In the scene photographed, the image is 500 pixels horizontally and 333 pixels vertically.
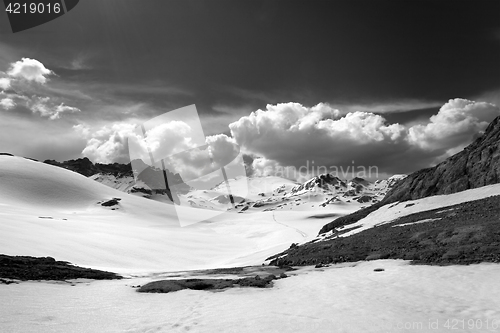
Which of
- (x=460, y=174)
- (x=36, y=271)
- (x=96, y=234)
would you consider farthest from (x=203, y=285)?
(x=460, y=174)

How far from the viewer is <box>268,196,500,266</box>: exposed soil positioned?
18641 mm

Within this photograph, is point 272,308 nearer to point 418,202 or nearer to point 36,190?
point 418,202

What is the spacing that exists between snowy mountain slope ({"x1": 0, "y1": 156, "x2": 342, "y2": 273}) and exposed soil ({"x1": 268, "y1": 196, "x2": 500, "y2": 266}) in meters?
18.9

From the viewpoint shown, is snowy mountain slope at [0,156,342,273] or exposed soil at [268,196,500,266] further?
snowy mountain slope at [0,156,342,273]

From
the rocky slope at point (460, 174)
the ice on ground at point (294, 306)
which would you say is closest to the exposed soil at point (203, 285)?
the ice on ground at point (294, 306)

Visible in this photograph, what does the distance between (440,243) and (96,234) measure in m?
60.3

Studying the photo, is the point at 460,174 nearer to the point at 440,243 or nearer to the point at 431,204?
the point at 431,204

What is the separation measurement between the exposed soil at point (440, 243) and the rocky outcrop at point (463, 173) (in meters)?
14.0

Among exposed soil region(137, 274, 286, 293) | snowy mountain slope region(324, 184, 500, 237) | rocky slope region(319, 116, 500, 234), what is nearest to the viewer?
exposed soil region(137, 274, 286, 293)

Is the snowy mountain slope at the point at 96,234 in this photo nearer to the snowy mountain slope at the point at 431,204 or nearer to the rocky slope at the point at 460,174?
the snowy mountain slope at the point at 431,204

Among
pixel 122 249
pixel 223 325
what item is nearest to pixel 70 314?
pixel 223 325

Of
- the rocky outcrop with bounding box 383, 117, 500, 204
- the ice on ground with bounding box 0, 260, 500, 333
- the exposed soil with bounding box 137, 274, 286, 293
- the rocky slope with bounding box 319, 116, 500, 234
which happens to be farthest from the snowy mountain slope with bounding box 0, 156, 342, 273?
the rocky outcrop with bounding box 383, 117, 500, 204

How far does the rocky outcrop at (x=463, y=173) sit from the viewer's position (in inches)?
1690

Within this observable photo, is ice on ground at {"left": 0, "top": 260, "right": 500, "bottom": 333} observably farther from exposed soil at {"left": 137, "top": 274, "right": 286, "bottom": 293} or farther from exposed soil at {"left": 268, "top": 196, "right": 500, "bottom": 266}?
exposed soil at {"left": 268, "top": 196, "right": 500, "bottom": 266}
